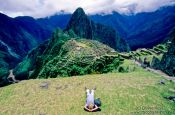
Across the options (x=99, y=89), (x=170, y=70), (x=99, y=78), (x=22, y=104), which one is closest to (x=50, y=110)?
(x=22, y=104)

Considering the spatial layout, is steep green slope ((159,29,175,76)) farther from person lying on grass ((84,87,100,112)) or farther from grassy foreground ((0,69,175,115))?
person lying on grass ((84,87,100,112))

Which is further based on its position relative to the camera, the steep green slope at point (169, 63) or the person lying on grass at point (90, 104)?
the steep green slope at point (169, 63)

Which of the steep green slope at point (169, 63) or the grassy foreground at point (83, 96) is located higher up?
the steep green slope at point (169, 63)

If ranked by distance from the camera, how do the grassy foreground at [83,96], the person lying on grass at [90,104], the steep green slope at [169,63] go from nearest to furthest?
the person lying on grass at [90,104] → the grassy foreground at [83,96] → the steep green slope at [169,63]

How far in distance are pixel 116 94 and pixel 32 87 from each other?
1274cm

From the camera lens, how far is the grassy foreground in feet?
118

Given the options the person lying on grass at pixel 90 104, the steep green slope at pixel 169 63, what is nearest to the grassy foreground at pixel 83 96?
the person lying on grass at pixel 90 104

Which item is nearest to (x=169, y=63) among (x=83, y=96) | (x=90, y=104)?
(x=83, y=96)

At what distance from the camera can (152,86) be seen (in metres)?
42.5

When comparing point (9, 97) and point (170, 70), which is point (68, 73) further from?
point (9, 97)

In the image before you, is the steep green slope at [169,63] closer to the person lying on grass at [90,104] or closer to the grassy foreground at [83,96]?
the grassy foreground at [83,96]

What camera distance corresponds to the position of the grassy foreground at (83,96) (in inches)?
1416

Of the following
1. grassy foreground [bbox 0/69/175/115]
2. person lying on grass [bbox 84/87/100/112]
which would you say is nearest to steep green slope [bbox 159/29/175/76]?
grassy foreground [bbox 0/69/175/115]

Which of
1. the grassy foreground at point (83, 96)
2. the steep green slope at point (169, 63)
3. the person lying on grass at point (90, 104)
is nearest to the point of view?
the person lying on grass at point (90, 104)
